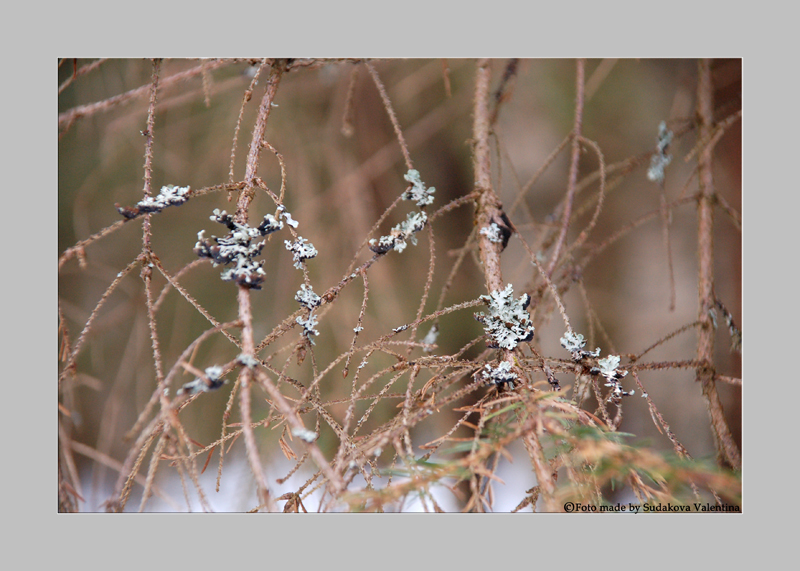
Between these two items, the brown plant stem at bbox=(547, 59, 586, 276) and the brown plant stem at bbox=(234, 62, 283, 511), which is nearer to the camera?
the brown plant stem at bbox=(234, 62, 283, 511)

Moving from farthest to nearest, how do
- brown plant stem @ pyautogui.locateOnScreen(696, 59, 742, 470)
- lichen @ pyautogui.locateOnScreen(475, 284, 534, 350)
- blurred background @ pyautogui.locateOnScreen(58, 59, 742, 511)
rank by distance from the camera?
blurred background @ pyautogui.locateOnScreen(58, 59, 742, 511) < brown plant stem @ pyautogui.locateOnScreen(696, 59, 742, 470) < lichen @ pyautogui.locateOnScreen(475, 284, 534, 350)

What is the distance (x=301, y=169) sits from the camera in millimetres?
956

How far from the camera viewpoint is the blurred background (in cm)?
82

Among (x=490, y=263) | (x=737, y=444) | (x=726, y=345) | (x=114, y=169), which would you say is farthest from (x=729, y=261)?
(x=114, y=169)

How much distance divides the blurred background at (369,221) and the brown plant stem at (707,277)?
1.3 inches

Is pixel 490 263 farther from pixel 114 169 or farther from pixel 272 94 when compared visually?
pixel 114 169

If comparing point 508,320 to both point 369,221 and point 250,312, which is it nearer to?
point 250,312

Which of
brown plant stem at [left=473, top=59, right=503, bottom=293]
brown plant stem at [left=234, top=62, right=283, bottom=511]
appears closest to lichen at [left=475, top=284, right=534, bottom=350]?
brown plant stem at [left=473, top=59, right=503, bottom=293]

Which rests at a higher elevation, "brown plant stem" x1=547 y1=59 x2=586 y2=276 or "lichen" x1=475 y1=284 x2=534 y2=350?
"brown plant stem" x1=547 y1=59 x2=586 y2=276

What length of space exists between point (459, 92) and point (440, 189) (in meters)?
0.18

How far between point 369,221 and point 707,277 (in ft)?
1.76

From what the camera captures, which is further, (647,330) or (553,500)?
(647,330)

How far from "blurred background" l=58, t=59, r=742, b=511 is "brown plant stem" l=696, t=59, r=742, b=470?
3cm

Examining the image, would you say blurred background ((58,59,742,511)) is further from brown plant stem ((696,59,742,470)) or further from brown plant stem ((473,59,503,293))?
brown plant stem ((473,59,503,293))
